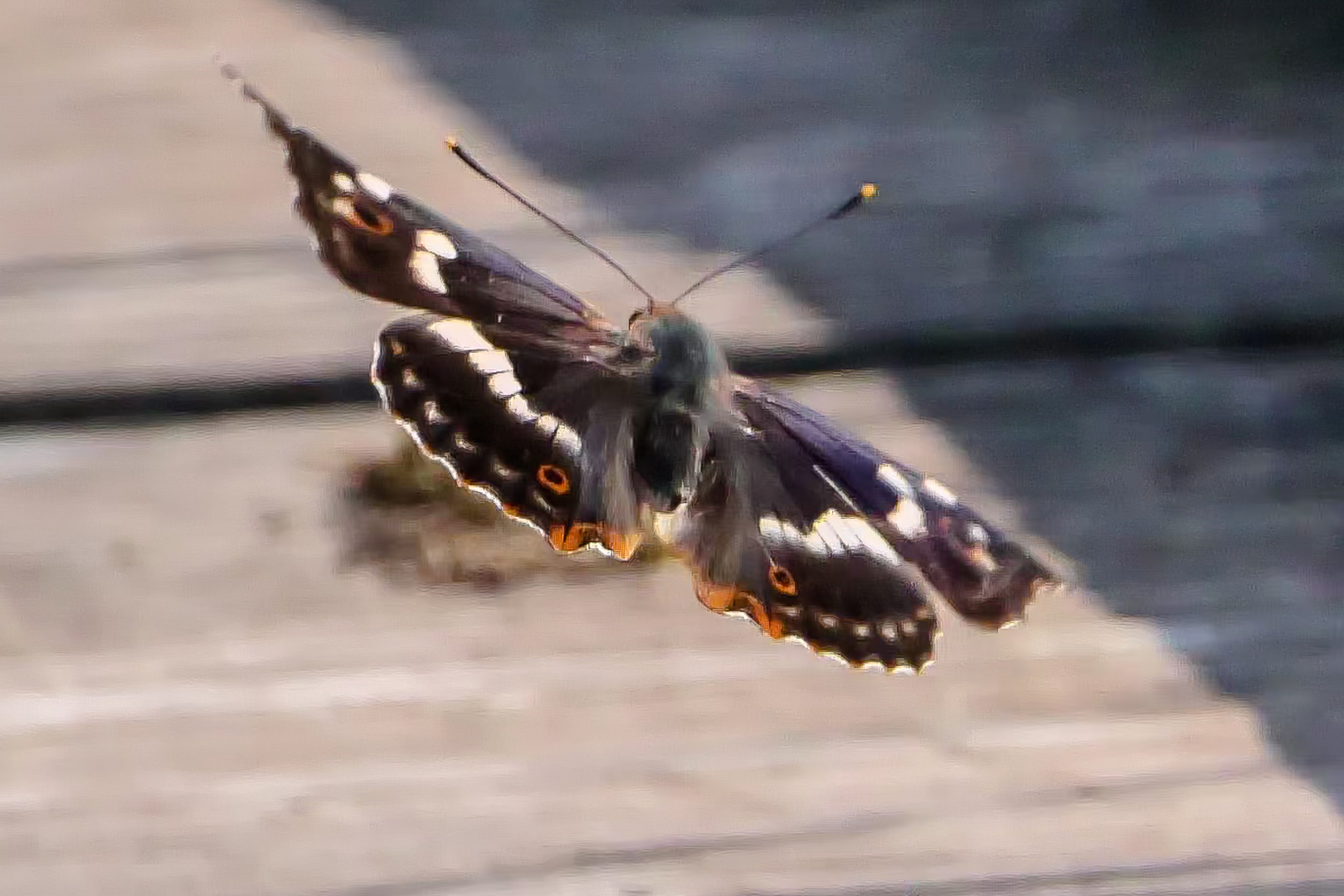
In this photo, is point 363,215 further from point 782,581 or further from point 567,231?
point 782,581

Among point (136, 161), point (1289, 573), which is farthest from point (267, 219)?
point (1289, 573)

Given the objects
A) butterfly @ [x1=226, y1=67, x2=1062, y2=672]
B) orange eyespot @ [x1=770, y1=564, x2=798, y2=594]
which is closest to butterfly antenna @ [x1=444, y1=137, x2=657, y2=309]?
butterfly @ [x1=226, y1=67, x2=1062, y2=672]

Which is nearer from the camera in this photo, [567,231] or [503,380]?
[567,231]

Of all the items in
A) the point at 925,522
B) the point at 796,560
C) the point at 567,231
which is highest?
the point at 567,231

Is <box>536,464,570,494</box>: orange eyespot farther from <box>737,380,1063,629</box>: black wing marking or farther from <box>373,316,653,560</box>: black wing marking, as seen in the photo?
<box>737,380,1063,629</box>: black wing marking

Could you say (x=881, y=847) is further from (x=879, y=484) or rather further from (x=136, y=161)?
(x=136, y=161)

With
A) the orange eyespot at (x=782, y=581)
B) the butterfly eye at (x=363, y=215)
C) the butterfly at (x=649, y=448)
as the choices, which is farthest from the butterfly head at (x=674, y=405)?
the butterfly eye at (x=363, y=215)

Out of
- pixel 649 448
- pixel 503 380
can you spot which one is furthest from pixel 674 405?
pixel 503 380
